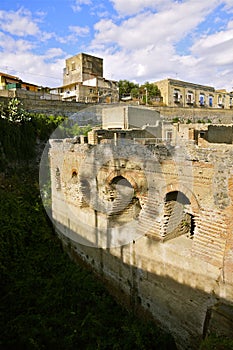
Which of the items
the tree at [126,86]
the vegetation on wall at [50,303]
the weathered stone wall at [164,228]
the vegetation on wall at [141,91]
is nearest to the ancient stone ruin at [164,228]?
the weathered stone wall at [164,228]

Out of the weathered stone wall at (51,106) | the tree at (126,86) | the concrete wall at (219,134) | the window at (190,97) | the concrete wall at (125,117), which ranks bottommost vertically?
the concrete wall at (219,134)

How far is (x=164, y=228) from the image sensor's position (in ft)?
20.2

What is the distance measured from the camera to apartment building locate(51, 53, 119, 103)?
1029 inches

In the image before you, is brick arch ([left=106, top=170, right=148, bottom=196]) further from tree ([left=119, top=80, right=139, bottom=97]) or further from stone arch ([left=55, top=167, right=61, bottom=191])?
tree ([left=119, top=80, right=139, bottom=97])

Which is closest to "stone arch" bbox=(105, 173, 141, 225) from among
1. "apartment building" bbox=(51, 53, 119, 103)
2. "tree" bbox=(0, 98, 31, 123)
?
"tree" bbox=(0, 98, 31, 123)

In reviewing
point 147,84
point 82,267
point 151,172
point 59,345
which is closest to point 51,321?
point 59,345

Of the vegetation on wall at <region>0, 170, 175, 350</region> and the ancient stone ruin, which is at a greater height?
the ancient stone ruin

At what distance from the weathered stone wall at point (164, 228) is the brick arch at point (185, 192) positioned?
21 mm

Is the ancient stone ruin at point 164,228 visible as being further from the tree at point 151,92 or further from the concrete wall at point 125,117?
the tree at point 151,92

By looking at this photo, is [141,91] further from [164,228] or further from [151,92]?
[164,228]

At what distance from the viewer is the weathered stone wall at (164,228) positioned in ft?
16.8

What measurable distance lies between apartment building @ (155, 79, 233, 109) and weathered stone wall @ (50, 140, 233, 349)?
2315 centimetres

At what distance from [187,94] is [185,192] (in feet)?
91.0

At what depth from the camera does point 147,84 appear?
30984 millimetres
